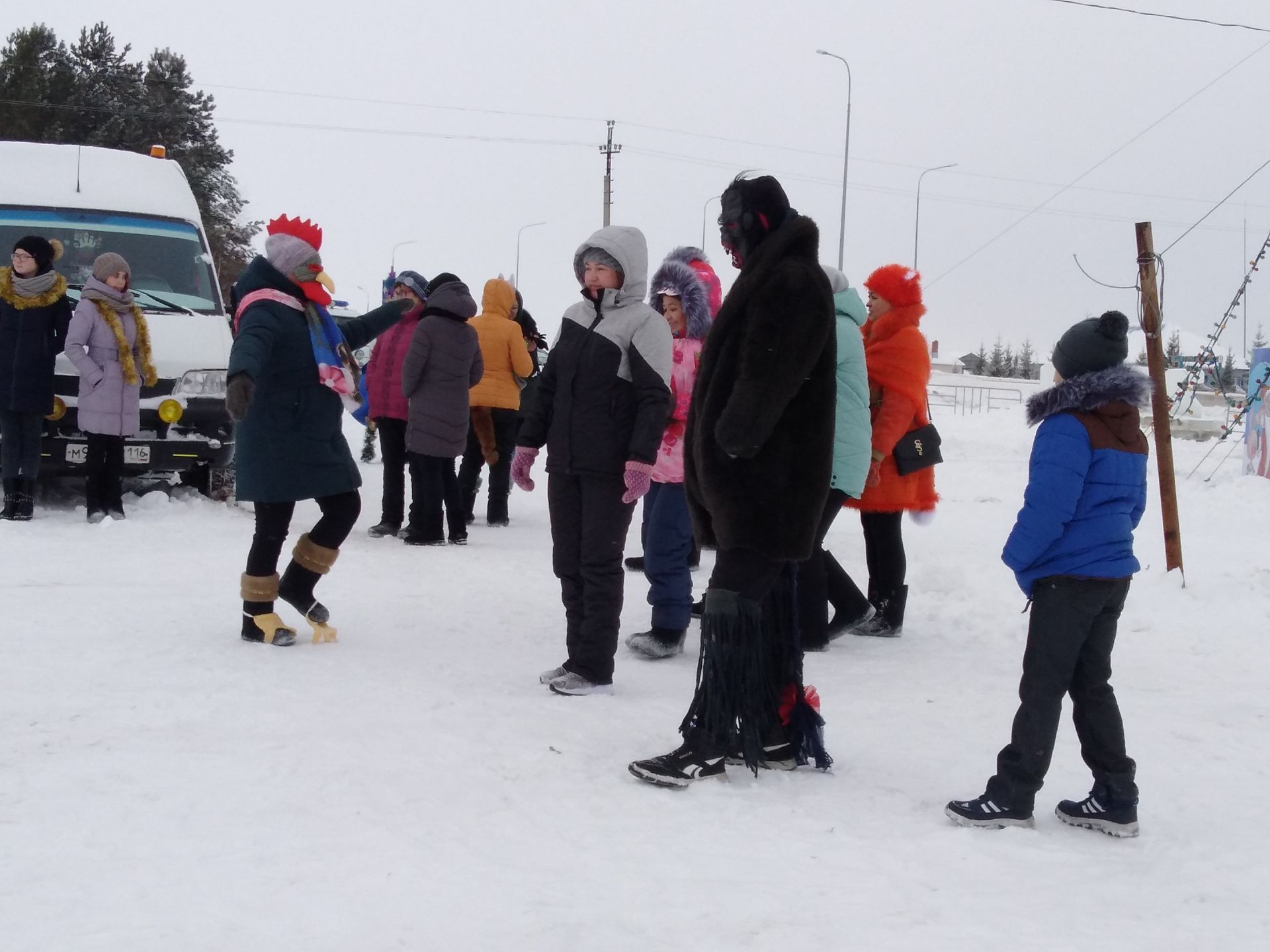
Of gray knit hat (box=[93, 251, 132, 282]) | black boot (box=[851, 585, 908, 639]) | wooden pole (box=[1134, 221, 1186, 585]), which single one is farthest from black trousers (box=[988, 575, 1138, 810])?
gray knit hat (box=[93, 251, 132, 282])

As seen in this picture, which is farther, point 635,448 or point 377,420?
point 377,420

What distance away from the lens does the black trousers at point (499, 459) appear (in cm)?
981

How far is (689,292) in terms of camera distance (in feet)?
20.0

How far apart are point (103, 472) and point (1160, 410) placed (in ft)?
23.2

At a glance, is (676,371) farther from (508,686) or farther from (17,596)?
(17,596)

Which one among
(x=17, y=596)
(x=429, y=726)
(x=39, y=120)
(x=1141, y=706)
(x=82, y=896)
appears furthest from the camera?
(x=39, y=120)

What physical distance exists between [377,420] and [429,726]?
5363mm

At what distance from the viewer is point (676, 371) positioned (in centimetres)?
625

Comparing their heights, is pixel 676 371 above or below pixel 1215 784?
above

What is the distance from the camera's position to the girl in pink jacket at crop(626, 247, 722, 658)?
19.0ft

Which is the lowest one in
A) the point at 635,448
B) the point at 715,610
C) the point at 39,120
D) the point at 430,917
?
the point at 430,917

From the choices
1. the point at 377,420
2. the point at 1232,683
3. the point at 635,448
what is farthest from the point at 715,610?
the point at 377,420

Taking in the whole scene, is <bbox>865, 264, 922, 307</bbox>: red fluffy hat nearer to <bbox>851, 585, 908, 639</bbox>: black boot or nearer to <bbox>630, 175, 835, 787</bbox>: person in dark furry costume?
<bbox>851, 585, 908, 639</bbox>: black boot

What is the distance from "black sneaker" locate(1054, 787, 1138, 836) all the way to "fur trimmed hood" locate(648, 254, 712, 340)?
3.12m
